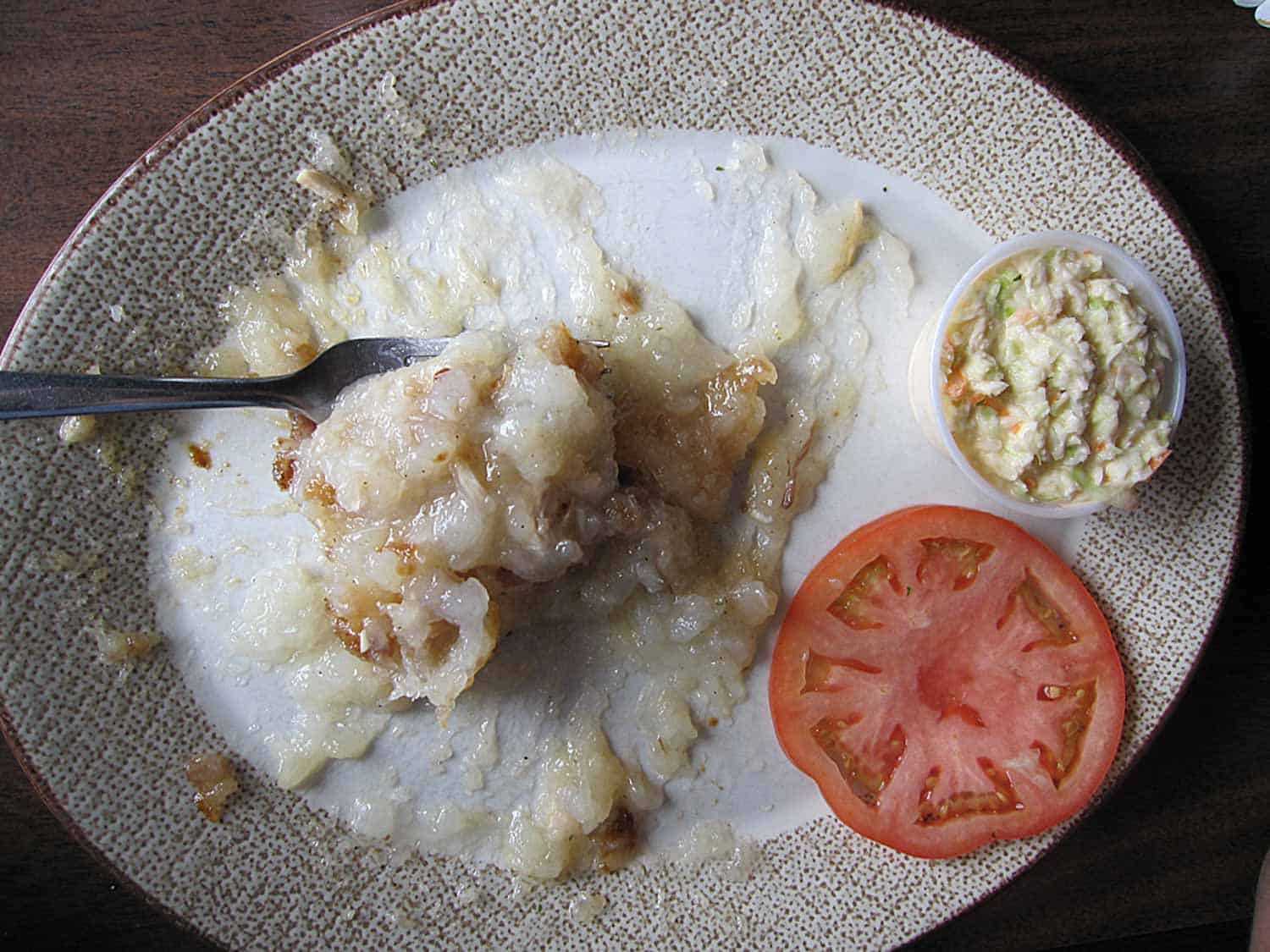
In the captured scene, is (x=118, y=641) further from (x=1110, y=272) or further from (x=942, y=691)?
(x=1110, y=272)

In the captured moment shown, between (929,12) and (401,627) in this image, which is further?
(929,12)

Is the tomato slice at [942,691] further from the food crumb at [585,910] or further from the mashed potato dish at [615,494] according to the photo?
the food crumb at [585,910]

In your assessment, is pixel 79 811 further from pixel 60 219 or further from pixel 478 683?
pixel 60 219

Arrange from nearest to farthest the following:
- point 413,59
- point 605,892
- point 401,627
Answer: point 401,627
point 413,59
point 605,892

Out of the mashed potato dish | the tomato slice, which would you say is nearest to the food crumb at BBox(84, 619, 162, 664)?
the mashed potato dish

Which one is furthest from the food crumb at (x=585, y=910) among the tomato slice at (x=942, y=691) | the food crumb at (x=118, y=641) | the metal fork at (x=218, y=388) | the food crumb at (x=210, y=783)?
the metal fork at (x=218, y=388)

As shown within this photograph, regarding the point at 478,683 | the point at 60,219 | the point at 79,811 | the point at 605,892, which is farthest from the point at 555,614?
the point at 60,219
